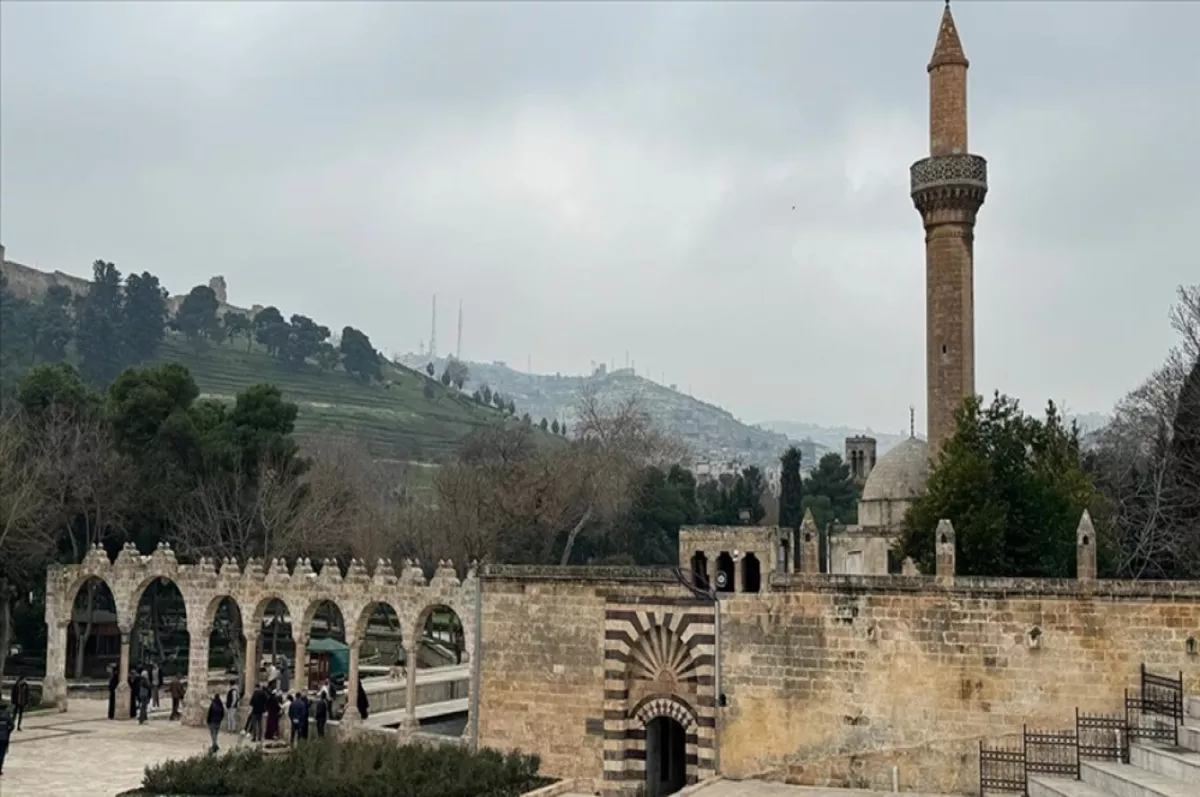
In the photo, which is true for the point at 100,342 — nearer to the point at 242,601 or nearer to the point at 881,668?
the point at 242,601

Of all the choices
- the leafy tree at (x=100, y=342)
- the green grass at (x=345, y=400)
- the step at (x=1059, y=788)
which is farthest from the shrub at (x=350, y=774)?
the leafy tree at (x=100, y=342)

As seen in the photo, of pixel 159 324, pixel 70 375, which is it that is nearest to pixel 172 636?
pixel 70 375

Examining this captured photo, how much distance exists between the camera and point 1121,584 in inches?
717

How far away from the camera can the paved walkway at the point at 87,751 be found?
20656 millimetres

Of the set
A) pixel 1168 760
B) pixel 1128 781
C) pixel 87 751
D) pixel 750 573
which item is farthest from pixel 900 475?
pixel 87 751

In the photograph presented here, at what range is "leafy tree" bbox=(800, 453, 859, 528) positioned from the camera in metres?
71.4

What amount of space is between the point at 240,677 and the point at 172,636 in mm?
15954

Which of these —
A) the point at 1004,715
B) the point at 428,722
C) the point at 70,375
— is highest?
the point at 70,375

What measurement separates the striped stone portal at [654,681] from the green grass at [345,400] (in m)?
79.6

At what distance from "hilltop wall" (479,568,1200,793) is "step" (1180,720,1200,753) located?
5.08 feet

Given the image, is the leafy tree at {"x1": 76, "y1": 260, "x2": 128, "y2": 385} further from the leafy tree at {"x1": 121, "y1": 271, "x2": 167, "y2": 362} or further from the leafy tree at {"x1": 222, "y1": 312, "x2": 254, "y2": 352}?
the leafy tree at {"x1": 222, "y1": 312, "x2": 254, "y2": 352}

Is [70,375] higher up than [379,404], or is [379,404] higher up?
[379,404]

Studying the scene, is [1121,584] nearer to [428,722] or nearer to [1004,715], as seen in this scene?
[1004,715]

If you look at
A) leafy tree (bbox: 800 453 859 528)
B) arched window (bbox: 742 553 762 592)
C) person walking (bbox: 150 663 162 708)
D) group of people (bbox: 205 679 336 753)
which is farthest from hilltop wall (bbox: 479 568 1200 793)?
leafy tree (bbox: 800 453 859 528)
